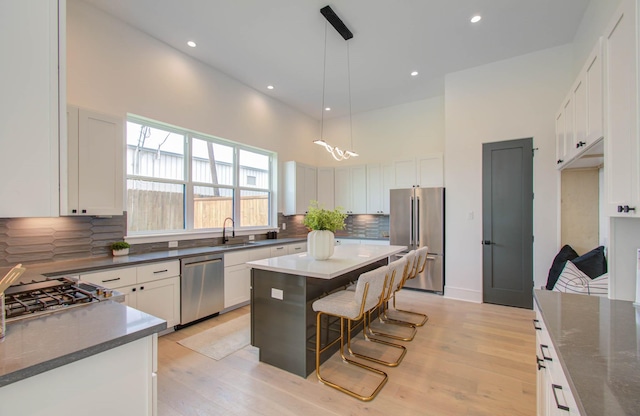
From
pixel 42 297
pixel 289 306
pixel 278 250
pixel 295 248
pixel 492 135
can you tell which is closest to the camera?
pixel 42 297

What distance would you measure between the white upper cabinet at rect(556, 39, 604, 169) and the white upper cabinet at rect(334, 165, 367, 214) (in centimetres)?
327

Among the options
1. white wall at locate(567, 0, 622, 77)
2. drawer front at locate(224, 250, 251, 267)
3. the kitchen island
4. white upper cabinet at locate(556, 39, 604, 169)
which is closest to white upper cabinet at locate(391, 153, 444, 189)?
white upper cabinet at locate(556, 39, 604, 169)

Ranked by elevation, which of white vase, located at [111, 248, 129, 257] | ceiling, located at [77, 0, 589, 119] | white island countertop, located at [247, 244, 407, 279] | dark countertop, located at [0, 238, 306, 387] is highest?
ceiling, located at [77, 0, 589, 119]

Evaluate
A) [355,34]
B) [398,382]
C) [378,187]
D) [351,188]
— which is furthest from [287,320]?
Answer: [351,188]

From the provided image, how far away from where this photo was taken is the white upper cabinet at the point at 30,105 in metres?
0.94

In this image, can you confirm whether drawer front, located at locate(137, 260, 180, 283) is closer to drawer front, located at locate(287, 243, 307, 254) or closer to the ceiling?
drawer front, located at locate(287, 243, 307, 254)

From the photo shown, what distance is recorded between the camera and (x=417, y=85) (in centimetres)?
491

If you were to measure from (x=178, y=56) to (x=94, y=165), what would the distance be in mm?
1990

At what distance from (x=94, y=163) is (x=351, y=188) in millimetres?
4408

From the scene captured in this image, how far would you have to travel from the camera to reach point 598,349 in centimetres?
109

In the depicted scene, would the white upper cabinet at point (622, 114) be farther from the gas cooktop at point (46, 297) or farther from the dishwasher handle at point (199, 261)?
the dishwasher handle at point (199, 261)

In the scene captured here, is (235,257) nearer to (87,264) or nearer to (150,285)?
(150,285)

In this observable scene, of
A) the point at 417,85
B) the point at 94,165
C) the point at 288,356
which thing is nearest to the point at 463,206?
the point at 417,85

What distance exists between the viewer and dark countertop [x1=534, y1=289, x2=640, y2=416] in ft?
2.61
